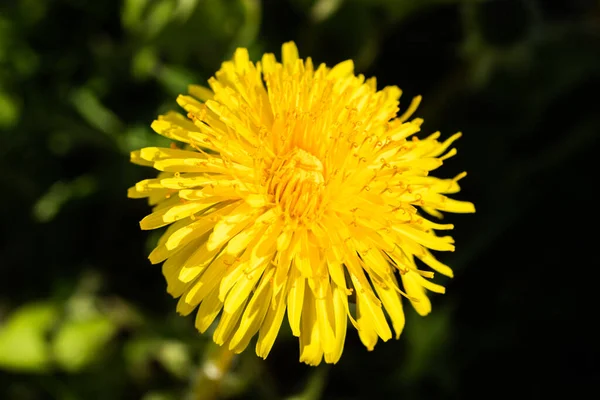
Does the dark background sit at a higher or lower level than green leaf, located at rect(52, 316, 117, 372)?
higher

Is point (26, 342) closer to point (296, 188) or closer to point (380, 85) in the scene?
point (296, 188)

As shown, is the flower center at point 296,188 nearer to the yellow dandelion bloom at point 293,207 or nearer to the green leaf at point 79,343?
the yellow dandelion bloom at point 293,207

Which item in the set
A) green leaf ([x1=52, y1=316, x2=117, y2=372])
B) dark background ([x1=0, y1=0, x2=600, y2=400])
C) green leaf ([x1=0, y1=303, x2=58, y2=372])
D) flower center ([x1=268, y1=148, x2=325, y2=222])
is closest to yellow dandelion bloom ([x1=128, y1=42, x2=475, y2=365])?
flower center ([x1=268, y1=148, x2=325, y2=222])

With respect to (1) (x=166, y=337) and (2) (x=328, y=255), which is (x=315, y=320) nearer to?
(2) (x=328, y=255)

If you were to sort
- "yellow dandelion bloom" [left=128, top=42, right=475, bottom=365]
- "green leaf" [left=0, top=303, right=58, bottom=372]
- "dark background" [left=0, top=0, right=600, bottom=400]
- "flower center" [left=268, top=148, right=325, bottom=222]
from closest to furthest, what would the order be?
"yellow dandelion bloom" [left=128, top=42, right=475, bottom=365]
"flower center" [left=268, top=148, right=325, bottom=222]
"green leaf" [left=0, top=303, right=58, bottom=372]
"dark background" [left=0, top=0, right=600, bottom=400]

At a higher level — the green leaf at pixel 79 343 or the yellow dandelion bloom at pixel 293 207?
the yellow dandelion bloom at pixel 293 207

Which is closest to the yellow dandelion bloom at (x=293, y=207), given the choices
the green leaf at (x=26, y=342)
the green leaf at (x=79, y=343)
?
the green leaf at (x=79, y=343)

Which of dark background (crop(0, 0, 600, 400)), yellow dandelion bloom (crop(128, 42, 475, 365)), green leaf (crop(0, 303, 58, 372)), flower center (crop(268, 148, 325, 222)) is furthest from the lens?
dark background (crop(0, 0, 600, 400))

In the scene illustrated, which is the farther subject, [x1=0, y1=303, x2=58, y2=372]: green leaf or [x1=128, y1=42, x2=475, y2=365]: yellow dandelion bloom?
[x1=0, y1=303, x2=58, y2=372]: green leaf

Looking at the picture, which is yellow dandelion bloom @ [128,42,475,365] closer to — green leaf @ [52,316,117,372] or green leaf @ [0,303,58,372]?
green leaf @ [52,316,117,372]
